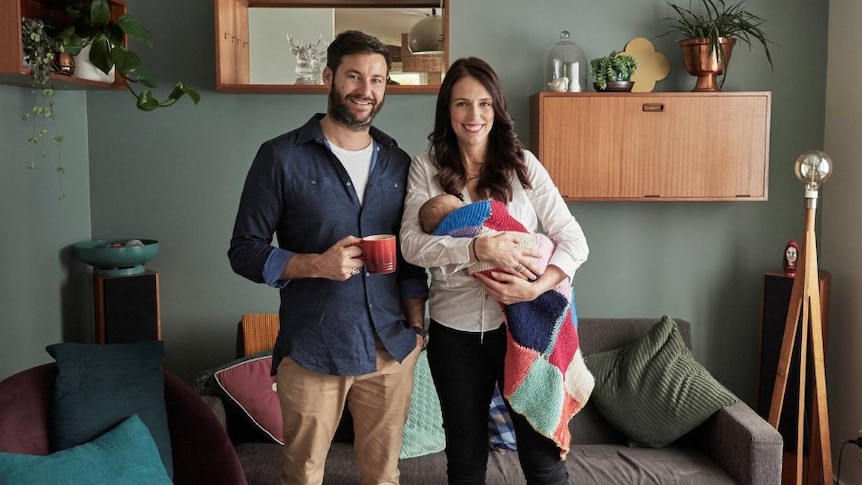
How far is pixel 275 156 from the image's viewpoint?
2262mm

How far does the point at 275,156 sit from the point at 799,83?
2.44 meters

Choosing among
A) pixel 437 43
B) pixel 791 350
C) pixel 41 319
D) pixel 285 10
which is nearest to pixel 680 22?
pixel 437 43

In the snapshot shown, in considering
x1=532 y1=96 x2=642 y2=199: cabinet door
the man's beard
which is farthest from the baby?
x1=532 y1=96 x2=642 y2=199: cabinet door

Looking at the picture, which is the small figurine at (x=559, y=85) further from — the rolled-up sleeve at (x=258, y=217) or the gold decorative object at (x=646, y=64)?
the rolled-up sleeve at (x=258, y=217)

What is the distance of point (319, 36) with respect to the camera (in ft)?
11.8

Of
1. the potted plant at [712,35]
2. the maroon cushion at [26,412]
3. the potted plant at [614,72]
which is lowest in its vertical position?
the maroon cushion at [26,412]

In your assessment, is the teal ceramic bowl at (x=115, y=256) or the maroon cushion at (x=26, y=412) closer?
the maroon cushion at (x=26, y=412)

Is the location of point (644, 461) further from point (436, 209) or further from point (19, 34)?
point (19, 34)

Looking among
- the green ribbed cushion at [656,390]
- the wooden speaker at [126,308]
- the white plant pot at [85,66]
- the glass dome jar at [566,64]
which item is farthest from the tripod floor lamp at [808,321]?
the white plant pot at [85,66]

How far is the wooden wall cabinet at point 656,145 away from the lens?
3453mm

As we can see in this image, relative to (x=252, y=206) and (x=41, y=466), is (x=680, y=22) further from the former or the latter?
(x=41, y=466)

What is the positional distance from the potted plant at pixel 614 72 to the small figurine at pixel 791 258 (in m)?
0.88

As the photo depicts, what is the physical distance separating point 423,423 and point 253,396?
58 cm

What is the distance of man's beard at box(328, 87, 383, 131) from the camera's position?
227 cm
